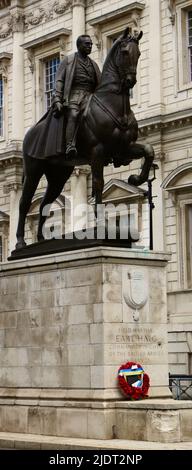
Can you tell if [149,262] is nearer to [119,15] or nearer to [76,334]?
[76,334]

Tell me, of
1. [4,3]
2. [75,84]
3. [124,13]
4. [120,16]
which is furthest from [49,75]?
[75,84]

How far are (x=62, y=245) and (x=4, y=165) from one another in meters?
23.5

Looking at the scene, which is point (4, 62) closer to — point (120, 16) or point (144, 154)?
point (120, 16)

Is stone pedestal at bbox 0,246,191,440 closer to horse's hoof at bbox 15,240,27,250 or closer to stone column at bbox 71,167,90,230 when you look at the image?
horse's hoof at bbox 15,240,27,250

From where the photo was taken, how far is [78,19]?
36.2 meters

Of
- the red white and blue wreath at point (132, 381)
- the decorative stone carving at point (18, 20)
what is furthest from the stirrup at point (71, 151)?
the decorative stone carving at point (18, 20)

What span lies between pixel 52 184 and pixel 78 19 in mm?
20001

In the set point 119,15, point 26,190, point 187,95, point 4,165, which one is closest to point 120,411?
point 26,190

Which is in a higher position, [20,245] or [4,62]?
[4,62]

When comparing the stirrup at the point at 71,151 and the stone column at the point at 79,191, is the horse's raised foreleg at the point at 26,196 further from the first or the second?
the stone column at the point at 79,191

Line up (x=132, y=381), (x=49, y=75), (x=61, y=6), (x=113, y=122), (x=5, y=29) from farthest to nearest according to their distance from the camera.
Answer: (x=5, y=29) < (x=49, y=75) < (x=61, y=6) < (x=113, y=122) < (x=132, y=381)

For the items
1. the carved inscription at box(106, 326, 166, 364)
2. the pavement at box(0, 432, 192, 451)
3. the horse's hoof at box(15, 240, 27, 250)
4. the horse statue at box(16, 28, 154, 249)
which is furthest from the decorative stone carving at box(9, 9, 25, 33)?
the pavement at box(0, 432, 192, 451)

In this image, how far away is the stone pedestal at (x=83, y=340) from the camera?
14.7 meters

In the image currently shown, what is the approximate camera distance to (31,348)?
16.2 metres
